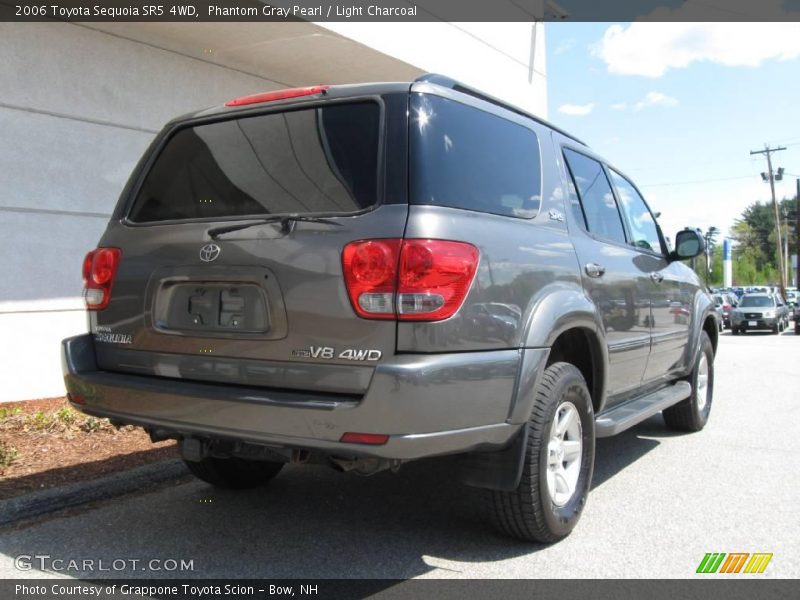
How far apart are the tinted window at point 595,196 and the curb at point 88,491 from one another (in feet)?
10.0

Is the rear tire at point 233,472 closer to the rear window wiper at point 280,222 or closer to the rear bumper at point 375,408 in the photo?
the rear bumper at point 375,408

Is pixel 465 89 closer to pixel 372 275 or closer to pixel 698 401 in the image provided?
pixel 372 275

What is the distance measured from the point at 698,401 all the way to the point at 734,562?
3027mm

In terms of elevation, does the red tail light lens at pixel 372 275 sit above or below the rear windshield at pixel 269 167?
below

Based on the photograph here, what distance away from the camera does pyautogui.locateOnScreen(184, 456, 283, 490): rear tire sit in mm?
4191

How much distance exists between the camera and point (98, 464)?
185 inches

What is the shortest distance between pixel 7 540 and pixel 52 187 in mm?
4402

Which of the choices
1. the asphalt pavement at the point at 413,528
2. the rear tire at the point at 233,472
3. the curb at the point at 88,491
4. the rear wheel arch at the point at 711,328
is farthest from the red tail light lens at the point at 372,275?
the rear wheel arch at the point at 711,328

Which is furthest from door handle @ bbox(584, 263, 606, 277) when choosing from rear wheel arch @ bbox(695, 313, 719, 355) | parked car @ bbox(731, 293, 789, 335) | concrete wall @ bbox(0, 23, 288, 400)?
parked car @ bbox(731, 293, 789, 335)

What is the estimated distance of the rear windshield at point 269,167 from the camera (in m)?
2.96

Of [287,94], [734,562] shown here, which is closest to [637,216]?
[734,562]

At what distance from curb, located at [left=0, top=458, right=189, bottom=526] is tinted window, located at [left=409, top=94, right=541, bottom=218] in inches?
109

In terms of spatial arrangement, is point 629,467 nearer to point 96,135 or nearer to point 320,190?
point 320,190
